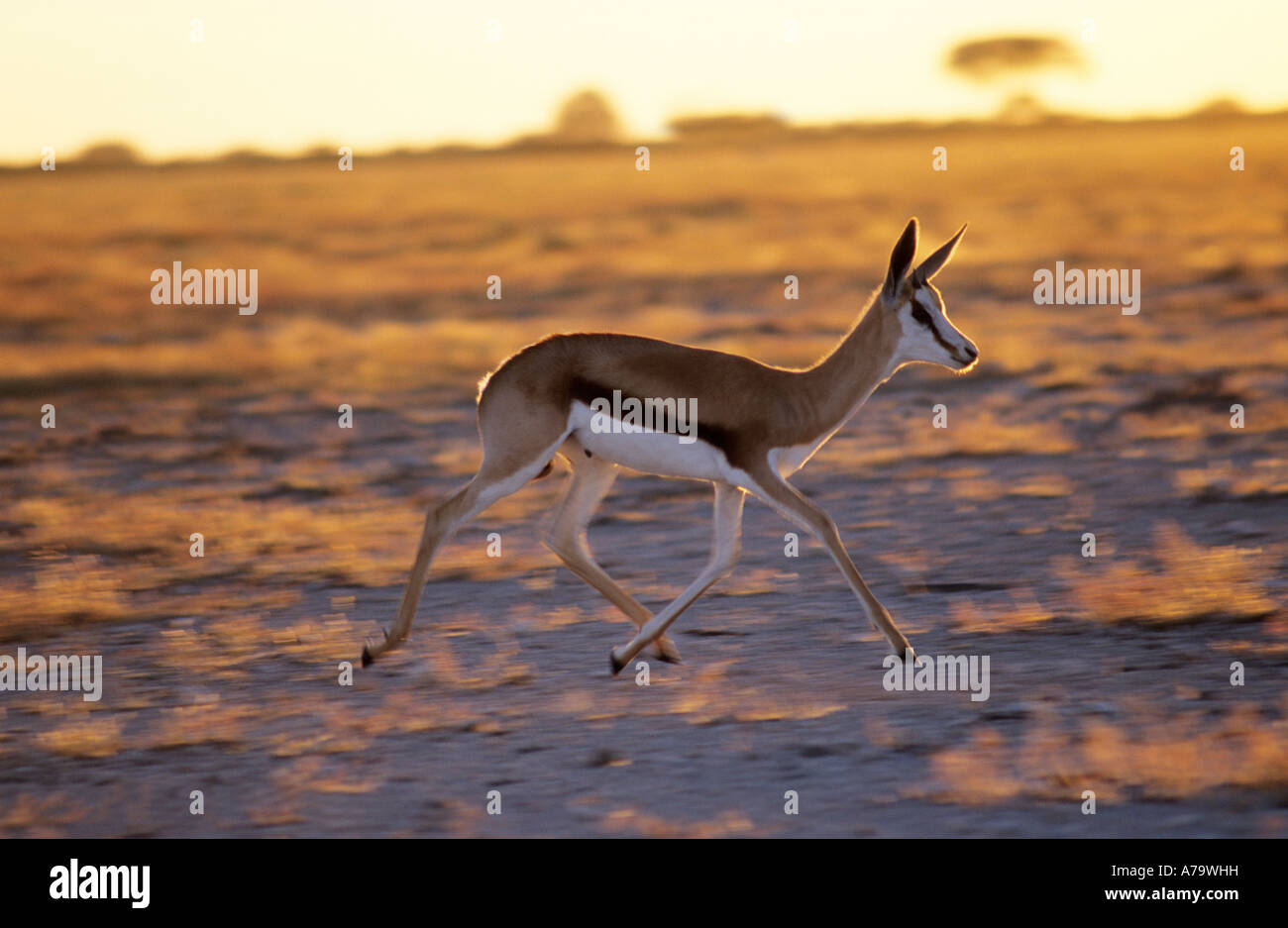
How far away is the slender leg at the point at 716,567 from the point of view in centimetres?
800

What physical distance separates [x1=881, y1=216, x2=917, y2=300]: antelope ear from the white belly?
3.77ft

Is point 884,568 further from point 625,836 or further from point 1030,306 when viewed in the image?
point 1030,306

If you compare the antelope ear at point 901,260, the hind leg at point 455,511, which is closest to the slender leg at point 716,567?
the hind leg at point 455,511

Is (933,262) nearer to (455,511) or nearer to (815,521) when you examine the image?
(815,521)

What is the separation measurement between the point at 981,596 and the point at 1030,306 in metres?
15.1

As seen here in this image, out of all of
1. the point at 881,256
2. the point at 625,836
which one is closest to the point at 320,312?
the point at 881,256

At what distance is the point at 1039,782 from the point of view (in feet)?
21.6

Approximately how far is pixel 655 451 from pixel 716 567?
63 centimetres

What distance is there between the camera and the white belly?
25.7 feet

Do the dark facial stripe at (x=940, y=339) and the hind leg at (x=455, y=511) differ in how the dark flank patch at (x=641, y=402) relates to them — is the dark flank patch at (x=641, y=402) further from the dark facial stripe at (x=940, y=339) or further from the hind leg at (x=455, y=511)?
the dark facial stripe at (x=940, y=339)

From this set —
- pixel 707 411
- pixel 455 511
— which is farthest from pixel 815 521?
pixel 455 511

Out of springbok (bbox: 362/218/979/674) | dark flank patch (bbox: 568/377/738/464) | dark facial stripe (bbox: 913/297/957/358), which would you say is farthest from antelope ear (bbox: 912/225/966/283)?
dark flank patch (bbox: 568/377/738/464)

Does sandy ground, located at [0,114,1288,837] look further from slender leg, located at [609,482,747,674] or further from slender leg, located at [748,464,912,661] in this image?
slender leg, located at [748,464,912,661]

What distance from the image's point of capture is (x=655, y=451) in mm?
7855
